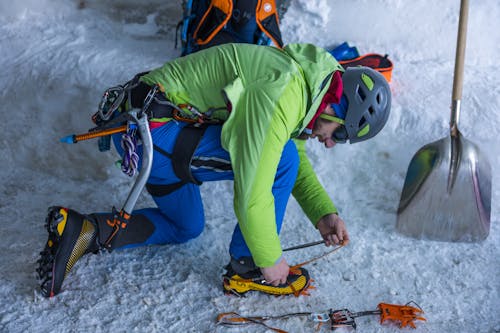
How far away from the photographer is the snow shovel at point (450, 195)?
2.59m

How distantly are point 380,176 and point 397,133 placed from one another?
261 mm

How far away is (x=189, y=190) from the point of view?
7.47 ft

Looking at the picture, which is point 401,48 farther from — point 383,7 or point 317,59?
point 317,59

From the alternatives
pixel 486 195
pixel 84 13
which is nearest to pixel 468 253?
pixel 486 195

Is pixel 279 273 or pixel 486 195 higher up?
pixel 486 195

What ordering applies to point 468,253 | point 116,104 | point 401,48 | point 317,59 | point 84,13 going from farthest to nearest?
point 84,13 → point 401,48 → point 468,253 → point 116,104 → point 317,59

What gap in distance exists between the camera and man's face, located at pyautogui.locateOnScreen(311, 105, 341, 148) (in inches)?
75.0

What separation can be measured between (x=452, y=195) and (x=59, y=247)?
1.80m

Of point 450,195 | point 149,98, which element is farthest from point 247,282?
point 450,195

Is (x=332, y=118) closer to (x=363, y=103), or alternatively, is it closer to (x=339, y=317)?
(x=363, y=103)

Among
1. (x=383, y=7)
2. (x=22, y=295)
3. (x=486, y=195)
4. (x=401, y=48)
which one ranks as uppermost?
(x=383, y=7)

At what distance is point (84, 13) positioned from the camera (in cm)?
366

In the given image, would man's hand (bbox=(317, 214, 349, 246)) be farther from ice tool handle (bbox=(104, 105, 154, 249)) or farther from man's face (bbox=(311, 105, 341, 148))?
ice tool handle (bbox=(104, 105, 154, 249))

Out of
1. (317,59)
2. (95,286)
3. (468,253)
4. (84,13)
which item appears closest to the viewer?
(317,59)
